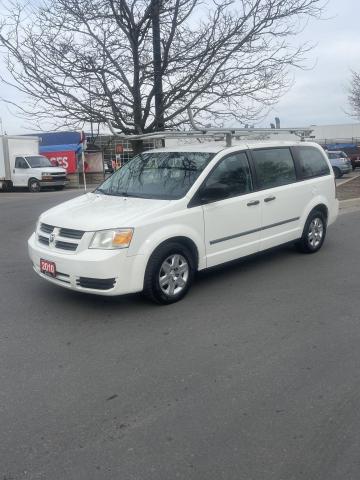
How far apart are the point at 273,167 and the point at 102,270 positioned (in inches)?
123

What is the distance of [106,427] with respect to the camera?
3.12 meters

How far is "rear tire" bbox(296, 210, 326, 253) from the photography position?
7.48 metres

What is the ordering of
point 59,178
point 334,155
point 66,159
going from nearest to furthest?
point 59,178, point 334,155, point 66,159

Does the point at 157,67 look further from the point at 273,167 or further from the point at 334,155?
the point at 334,155

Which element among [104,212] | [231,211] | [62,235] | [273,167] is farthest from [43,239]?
[273,167]

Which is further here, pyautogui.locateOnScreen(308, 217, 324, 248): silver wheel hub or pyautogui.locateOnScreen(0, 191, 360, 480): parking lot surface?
pyautogui.locateOnScreen(308, 217, 324, 248): silver wheel hub

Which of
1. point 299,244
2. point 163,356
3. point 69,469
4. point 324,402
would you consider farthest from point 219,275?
point 69,469

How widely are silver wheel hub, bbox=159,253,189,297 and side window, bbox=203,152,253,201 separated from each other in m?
0.89

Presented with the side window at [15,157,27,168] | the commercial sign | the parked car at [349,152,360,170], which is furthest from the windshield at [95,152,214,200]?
the parked car at [349,152,360,170]

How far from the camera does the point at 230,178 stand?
6113 mm

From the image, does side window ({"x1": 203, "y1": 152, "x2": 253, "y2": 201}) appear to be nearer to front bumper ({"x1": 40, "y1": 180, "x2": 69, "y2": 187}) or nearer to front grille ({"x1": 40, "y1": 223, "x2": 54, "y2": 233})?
front grille ({"x1": 40, "y1": 223, "x2": 54, "y2": 233})

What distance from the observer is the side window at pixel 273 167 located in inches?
258

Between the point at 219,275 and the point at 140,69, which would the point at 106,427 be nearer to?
the point at 219,275

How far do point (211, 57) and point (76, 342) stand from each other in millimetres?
5266
